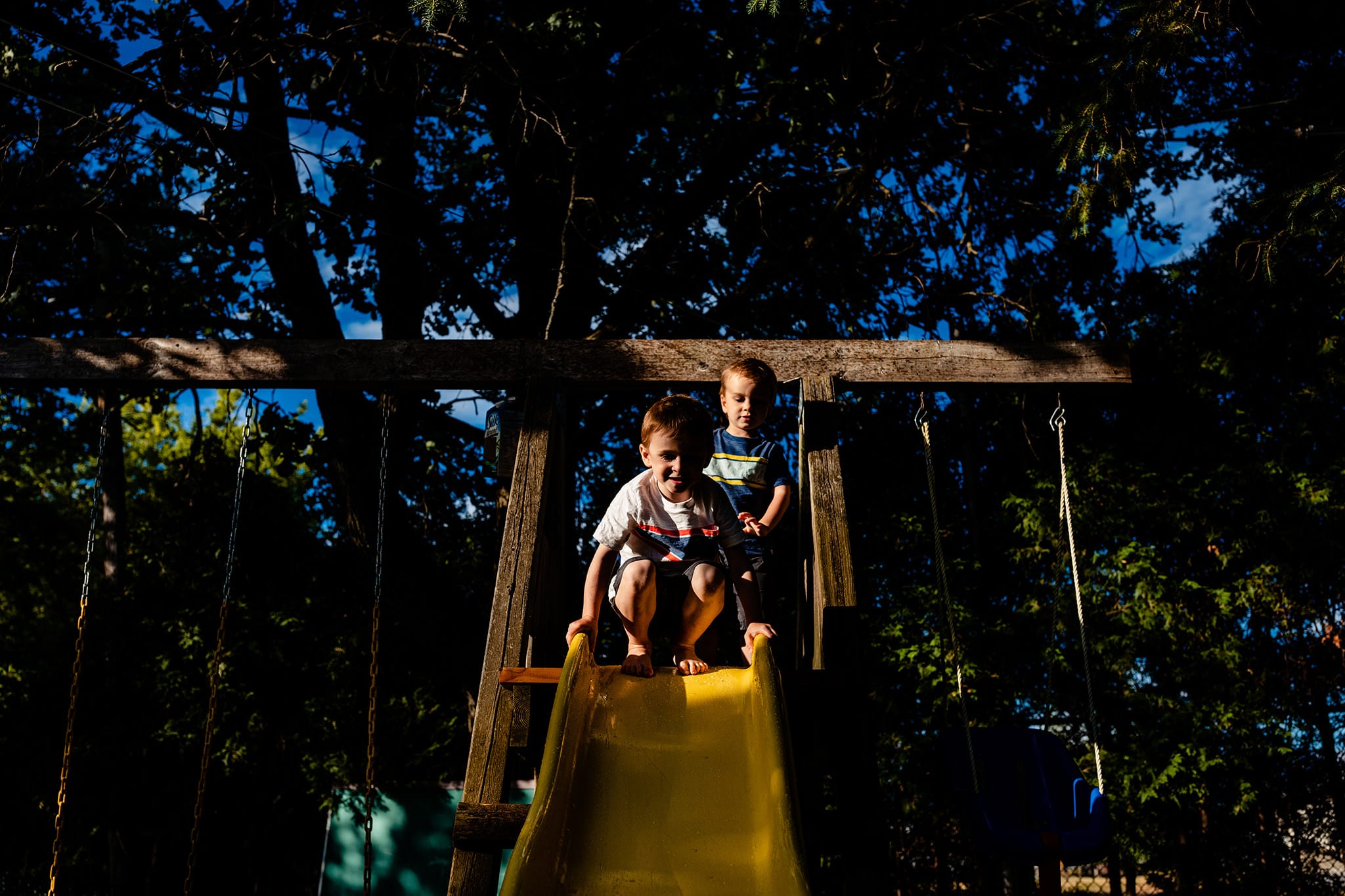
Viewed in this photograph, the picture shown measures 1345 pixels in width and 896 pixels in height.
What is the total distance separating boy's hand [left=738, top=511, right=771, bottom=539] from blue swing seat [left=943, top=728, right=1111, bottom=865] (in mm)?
1107

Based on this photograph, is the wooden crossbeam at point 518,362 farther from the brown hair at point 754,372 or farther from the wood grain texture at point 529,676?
the wood grain texture at point 529,676

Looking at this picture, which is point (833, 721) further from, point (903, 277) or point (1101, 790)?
point (903, 277)

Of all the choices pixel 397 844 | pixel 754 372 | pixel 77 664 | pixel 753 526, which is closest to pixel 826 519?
pixel 753 526

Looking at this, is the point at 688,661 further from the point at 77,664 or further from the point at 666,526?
the point at 77,664

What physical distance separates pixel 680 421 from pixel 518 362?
1.12 meters

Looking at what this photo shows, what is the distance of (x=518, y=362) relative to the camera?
3857 mm

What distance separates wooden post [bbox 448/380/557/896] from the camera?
2600mm

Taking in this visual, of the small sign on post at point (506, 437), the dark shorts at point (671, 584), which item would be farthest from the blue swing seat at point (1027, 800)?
the small sign on post at point (506, 437)

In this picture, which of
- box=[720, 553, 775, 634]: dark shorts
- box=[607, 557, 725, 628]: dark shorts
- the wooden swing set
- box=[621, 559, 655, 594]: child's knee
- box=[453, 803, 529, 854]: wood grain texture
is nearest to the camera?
box=[453, 803, 529, 854]: wood grain texture

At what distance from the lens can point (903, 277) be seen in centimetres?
712

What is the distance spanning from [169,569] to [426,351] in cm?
813

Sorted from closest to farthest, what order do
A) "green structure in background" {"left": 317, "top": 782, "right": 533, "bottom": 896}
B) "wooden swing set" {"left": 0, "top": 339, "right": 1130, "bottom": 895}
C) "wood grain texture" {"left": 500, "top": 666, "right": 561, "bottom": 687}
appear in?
"wood grain texture" {"left": 500, "top": 666, "right": 561, "bottom": 687} → "wooden swing set" {"left": 0, "top": 339, "right": 1130, "bottom": 895} → "green structure in background" {"left": 317, "top": 782, "right": 533, "bottom": 896}

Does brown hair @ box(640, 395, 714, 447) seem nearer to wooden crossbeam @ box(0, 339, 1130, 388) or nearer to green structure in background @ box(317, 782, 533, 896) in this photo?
wooden crossbeam @ box(0, 339, 1130, 388)

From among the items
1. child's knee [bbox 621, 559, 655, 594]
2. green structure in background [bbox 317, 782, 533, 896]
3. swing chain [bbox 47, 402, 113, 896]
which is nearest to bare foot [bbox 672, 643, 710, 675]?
child's knee [bbox 621, 559, 655, 594]
